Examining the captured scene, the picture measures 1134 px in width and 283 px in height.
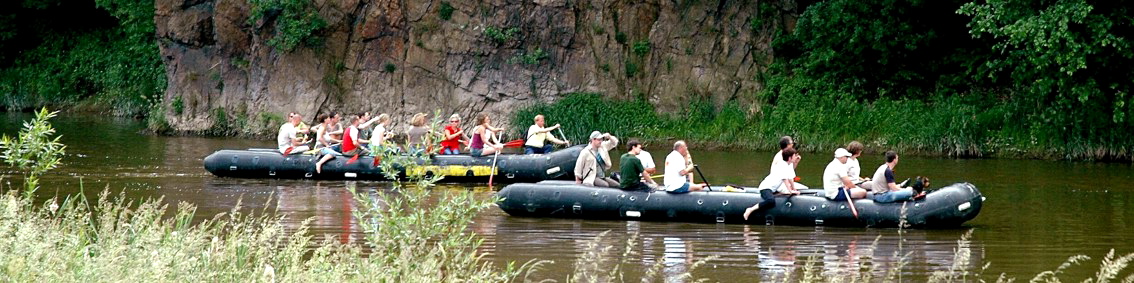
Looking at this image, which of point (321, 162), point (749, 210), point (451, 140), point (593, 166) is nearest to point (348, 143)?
point (321, 162)

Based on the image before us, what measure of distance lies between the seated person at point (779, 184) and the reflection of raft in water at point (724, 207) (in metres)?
0.08

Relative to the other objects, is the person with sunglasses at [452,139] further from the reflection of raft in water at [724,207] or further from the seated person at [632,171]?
the seated person at [632,171]

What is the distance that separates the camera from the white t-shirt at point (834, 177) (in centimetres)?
1506

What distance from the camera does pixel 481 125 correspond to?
2119cm

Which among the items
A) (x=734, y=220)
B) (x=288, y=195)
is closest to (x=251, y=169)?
(x=288, y=195)

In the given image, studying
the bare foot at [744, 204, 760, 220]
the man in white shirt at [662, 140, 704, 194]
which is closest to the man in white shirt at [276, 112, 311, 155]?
the man in white shirt at [662, 140, 704, 194]

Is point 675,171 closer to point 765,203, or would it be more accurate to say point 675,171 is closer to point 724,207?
point 724,207

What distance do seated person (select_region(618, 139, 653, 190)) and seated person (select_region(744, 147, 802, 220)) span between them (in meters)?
1.28

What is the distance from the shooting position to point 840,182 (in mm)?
15219

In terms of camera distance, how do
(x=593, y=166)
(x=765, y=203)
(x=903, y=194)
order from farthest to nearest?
(x=593, y=166)
(x=765, y=203)
(x=903, y=194)

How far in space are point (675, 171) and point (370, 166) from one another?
644cm

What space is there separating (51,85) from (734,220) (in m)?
29.9

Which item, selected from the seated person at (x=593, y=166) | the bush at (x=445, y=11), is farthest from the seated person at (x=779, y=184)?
the bush at (x=445, y=11)

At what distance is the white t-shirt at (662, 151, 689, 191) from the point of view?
15.8 meters
